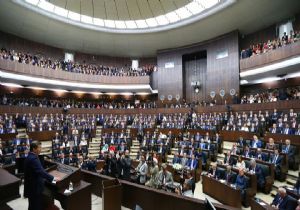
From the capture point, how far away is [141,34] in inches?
642

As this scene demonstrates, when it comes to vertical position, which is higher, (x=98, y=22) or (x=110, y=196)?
(x=98, y=22)

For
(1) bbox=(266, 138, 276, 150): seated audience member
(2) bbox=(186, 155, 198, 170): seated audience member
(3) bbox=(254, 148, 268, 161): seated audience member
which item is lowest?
(2) bbox=(186, 155, 198, 170): seated audience member

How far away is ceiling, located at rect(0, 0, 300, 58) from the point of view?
40.1ft

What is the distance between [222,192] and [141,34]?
13.2 m

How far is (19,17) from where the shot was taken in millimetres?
13117

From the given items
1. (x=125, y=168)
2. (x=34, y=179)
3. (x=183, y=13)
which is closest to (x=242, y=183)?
(x=125, y=168)

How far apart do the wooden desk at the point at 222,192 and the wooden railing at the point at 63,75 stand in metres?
12.3

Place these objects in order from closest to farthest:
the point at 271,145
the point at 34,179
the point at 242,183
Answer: the point at 34,179 < the point at 242,183 < the point at 271,145

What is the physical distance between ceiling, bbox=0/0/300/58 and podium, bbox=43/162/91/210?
1152cm

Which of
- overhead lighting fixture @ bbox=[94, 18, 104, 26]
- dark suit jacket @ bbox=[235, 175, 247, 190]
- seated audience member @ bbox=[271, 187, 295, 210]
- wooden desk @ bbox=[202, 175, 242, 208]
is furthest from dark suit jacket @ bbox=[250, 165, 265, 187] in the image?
overhead lighting fixture @ bbox=[94, 18, 104, 26]

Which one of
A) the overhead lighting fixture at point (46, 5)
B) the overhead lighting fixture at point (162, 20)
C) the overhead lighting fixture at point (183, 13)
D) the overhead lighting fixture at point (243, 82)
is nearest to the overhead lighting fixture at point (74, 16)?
the overhead lighting fixture at point (46, 5)

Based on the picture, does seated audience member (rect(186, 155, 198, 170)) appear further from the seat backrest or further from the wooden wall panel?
the wooden wall panel

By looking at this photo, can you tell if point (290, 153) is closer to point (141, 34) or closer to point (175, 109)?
point (175, 109)

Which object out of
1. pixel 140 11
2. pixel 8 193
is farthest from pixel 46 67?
pixel 8 193
